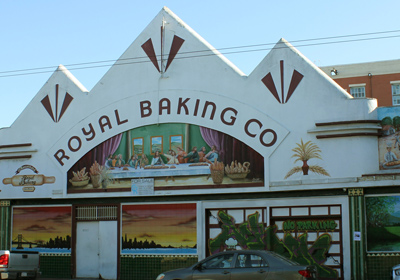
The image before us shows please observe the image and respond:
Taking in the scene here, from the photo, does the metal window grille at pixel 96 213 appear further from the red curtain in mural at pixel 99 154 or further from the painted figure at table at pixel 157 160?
the painted figure at table at pixel 157 160

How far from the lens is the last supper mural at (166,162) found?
22547mm

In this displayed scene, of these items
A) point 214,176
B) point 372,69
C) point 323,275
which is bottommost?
point 323,275

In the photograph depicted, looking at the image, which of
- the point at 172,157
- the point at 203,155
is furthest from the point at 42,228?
the point at 203,155

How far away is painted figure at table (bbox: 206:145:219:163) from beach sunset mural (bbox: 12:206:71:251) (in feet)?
22.0

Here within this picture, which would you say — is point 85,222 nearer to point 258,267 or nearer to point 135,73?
point 135,73

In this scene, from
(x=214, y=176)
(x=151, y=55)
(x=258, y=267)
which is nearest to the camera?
(x=258, y=267)

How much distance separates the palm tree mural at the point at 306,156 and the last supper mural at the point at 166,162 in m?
1.30

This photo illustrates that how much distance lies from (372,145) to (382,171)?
957 mm

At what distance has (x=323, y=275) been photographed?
69.1 feet

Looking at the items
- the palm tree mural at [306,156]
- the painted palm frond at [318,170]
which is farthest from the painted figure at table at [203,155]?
the painted palm frond at [318,170]

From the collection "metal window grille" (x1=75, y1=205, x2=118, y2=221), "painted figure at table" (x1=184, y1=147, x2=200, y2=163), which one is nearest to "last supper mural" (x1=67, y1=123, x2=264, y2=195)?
"painted figure at table" (x1=184, y1=147, x2=200, y2=163)

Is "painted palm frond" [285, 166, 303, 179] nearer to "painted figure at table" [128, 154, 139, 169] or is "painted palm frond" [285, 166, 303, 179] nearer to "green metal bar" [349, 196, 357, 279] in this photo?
"green metal bar" [349, 196, 357, 279]

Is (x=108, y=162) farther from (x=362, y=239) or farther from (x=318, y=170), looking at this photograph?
(x=362, y=239)

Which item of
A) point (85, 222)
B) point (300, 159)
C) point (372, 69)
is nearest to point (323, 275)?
point (300, 159)
